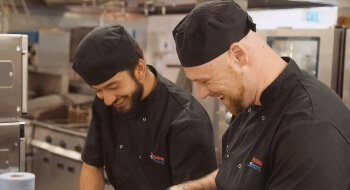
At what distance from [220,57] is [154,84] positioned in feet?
2.29

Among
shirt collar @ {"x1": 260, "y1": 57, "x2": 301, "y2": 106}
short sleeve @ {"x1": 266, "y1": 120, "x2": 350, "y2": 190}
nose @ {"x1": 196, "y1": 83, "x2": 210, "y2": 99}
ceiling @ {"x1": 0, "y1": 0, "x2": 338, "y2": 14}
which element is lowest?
short sleeve @ {"x1": 266, "y1": 120, "x2": 350, "y2": 190}

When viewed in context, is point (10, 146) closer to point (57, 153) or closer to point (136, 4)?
point (57, 153)

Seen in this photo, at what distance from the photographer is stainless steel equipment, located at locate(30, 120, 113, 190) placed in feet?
12.6

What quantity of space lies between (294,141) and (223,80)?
0.24m

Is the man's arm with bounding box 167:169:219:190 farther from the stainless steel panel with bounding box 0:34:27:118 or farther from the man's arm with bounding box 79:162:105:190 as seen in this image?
the stainless steel panel with bounding box 0:34:27:118

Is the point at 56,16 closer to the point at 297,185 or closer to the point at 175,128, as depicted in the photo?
the point at 175,128

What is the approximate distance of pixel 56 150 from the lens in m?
4.01

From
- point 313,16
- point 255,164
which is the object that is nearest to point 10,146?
point 255,164

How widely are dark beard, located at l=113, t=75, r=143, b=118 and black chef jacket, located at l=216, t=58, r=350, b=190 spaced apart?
563 mm

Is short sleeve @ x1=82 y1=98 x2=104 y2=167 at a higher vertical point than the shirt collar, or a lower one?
lower

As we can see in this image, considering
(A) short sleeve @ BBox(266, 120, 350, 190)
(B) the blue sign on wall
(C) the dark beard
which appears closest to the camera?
(A) short sleeve @ BBox(266, 120, 350, 190)

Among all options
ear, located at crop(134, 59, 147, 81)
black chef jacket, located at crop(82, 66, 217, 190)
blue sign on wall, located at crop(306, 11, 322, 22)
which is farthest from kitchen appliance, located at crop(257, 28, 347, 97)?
blue sign on wall, located at crop(306, 11, 322, 22)

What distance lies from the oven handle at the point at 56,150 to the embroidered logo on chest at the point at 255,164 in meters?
2.56

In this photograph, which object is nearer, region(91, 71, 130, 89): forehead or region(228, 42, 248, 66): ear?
Answer: region(228, 42, 248, 66): ear
